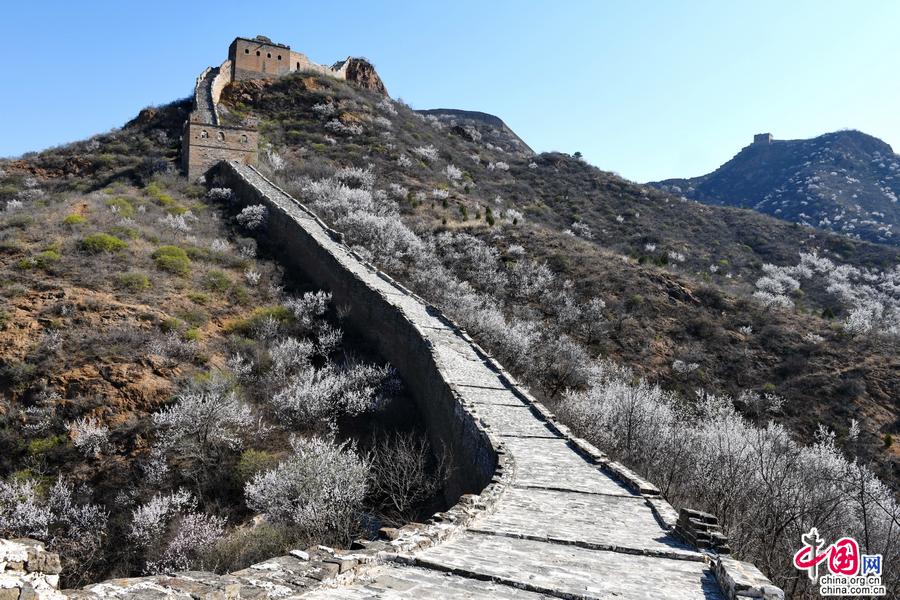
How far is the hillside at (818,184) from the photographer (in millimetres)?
61594

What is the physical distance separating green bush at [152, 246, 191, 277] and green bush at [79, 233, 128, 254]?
3.64 feet

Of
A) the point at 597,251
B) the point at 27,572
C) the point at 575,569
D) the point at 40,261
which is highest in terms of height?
the point at 597,251

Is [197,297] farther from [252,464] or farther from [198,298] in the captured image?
[252,464]

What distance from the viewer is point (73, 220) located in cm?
2142

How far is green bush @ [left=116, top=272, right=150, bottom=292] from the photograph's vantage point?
17.5 meters

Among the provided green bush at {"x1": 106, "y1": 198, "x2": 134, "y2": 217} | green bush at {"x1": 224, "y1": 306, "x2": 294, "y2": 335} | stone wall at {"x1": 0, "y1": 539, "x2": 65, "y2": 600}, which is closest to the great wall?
stone wall at {"x1": 0, "y1": 539, "x2": 65, "y2": 600}

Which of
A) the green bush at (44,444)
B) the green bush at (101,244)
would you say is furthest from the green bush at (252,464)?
the green bush at (101,244)

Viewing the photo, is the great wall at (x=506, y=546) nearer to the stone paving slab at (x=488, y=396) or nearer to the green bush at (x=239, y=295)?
the stone paving slab at (x=488, y=396)

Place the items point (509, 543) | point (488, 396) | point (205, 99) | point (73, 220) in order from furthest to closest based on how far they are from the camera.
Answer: point (205, 99) < point (73, 220) < point (488, 396) < point (509, 543)

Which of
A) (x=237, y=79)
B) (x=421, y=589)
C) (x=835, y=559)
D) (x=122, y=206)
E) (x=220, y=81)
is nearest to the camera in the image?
(x=421, y=589)

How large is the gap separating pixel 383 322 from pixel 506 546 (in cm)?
1143

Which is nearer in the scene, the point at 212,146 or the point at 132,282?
the point at 132,282

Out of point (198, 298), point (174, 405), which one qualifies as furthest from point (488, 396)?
point (198, 298)

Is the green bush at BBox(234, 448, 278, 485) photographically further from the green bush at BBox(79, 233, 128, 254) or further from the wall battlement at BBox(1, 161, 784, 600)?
the green bush at BBox(79, 233, 128, 254)
